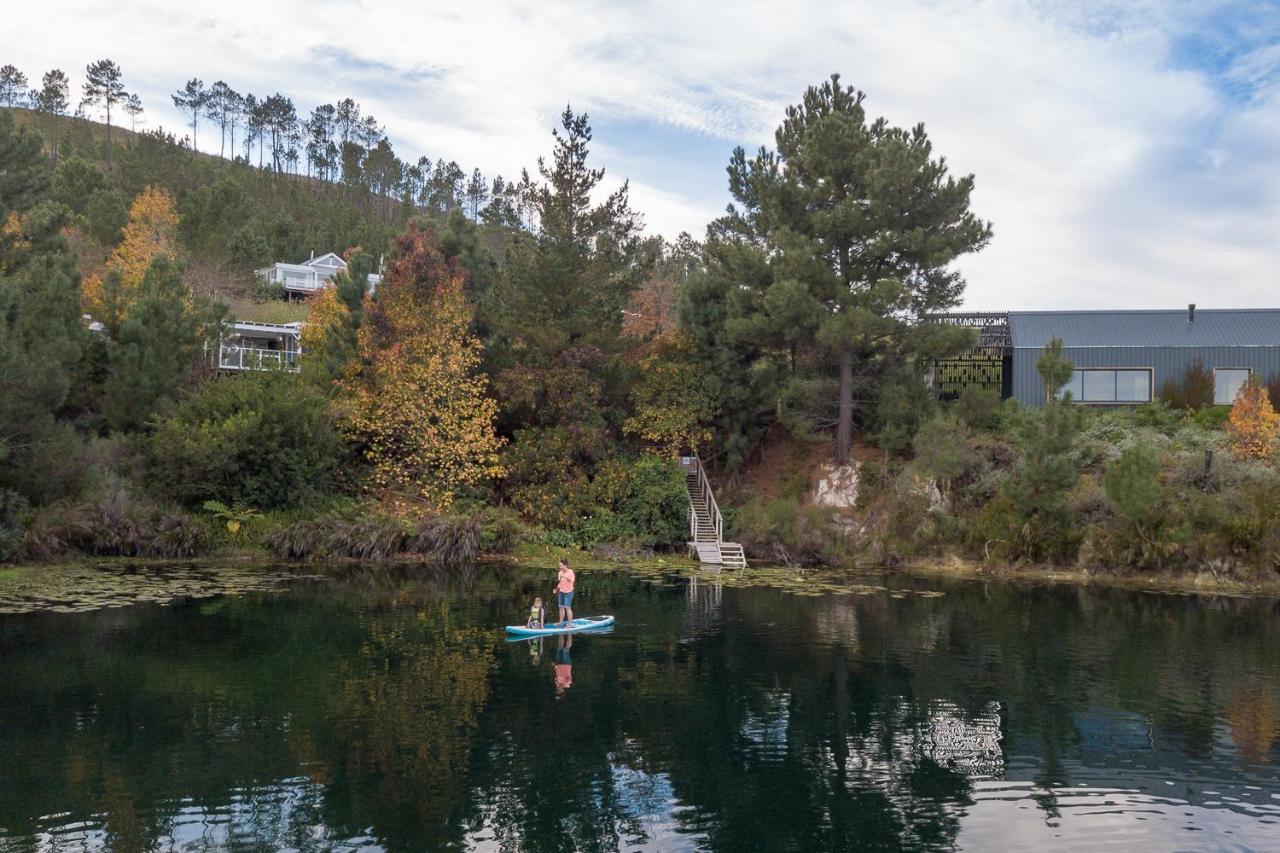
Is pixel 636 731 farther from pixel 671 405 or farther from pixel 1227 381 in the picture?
pixel 1227 381

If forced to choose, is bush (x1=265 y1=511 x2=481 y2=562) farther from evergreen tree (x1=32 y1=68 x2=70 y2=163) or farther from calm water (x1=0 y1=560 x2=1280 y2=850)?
evergreen tree (x1=32 y1=68 x2=70 y2=163)

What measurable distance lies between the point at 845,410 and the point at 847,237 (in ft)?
24.0

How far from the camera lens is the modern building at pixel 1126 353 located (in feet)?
157

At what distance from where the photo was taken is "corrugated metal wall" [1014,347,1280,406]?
156 ft

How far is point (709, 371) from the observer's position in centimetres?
4553

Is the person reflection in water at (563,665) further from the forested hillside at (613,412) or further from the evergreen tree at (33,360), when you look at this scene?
the evergreen tree at (33,360)

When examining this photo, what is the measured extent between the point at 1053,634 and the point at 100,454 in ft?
104

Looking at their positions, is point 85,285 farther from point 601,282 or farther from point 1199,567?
point 1199,567

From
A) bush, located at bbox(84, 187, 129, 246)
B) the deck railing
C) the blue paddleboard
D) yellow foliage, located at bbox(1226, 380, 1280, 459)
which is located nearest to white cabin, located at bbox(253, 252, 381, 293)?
bush, located at bbox(84, 187, 129, 246)

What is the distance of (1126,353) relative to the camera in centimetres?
4903

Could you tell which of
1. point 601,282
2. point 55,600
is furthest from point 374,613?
point 601,282

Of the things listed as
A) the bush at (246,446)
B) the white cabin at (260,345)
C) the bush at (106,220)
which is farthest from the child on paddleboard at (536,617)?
the bush at (106,220)

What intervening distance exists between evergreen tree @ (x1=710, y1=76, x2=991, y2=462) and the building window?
610 inches

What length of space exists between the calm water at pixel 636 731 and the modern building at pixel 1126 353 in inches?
896
